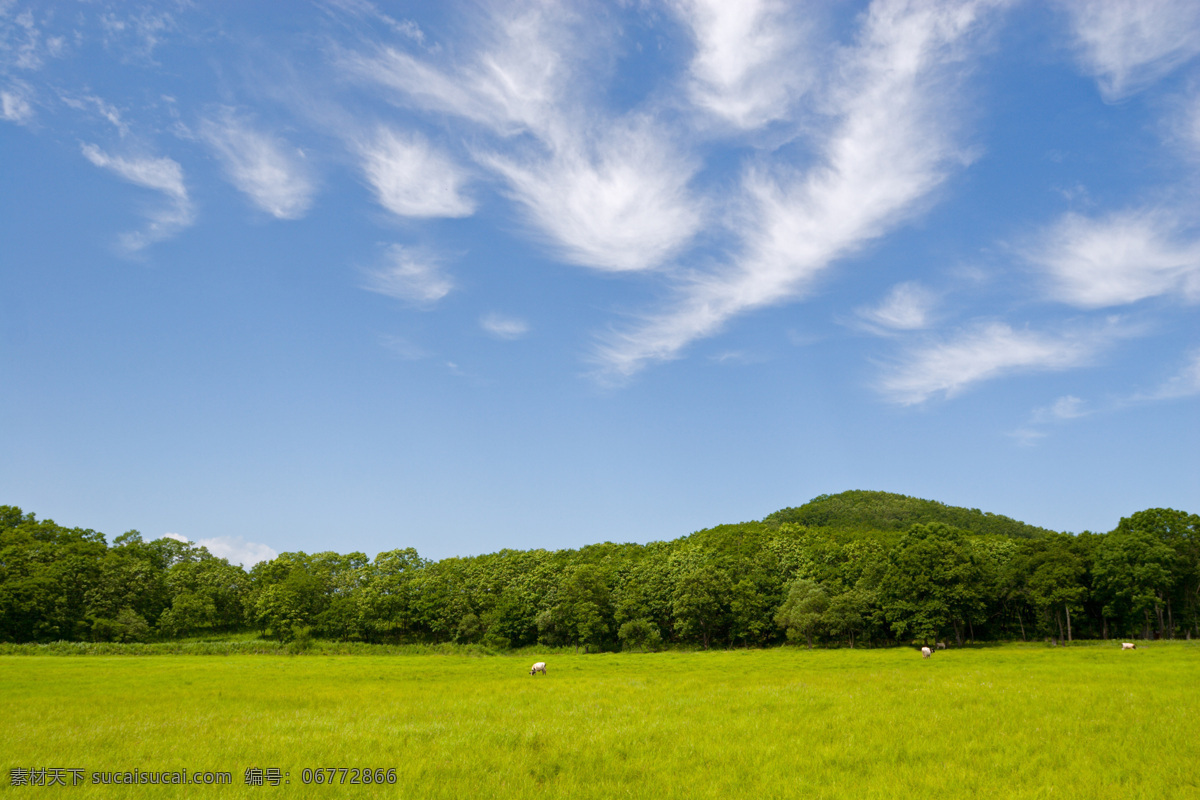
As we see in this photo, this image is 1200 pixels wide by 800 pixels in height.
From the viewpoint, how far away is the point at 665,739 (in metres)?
16.5

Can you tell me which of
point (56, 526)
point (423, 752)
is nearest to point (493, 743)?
point (423, 752)

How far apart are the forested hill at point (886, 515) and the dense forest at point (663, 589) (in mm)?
1925

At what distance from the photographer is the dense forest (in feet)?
228

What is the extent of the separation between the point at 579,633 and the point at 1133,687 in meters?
66.6

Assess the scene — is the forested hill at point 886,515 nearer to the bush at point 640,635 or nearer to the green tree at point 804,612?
the green tree at point 804,612

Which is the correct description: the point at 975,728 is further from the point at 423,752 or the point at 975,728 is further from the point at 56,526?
the point at 56,526

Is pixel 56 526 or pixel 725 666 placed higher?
pixel 56 526

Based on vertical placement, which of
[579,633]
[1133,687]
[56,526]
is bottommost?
[579,633]

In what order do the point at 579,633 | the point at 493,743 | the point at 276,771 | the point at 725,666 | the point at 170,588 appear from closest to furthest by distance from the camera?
the point at 276,771, the point at 493,743, the point at 725,666, the point at 579,633, the point at 170,588

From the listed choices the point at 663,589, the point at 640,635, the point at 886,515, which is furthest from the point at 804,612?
the point at 886,515

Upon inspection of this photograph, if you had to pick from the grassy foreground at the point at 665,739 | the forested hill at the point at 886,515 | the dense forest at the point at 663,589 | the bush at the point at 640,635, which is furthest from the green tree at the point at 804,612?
the forested hill at the point at 886,515

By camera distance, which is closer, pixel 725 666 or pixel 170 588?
pixel 725 666

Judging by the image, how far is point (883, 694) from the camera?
933 inches

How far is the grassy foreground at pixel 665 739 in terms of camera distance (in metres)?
12.4
